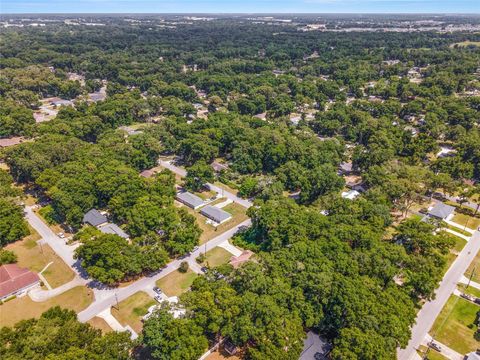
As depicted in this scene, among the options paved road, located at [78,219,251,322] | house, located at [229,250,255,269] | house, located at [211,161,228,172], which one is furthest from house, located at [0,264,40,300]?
house, located at [211,161,228,172]

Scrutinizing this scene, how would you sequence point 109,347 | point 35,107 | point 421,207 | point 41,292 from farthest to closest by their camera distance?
point 35,107, point 421,207, point 41,292, point 109,347

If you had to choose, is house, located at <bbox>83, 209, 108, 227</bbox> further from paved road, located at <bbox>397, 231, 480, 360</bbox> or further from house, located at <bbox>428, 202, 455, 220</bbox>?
house, located at <bbox>428, 202, 455, 220</bbox>

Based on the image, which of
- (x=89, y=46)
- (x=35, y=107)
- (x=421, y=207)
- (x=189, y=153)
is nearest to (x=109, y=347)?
(x=189, y=153)

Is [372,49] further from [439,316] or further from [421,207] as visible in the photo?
[439,316]

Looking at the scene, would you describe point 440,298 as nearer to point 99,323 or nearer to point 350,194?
point 350,194

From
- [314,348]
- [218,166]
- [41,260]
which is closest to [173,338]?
[314,348]

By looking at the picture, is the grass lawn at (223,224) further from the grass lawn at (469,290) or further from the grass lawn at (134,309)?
the grass lawn at (469,290)
